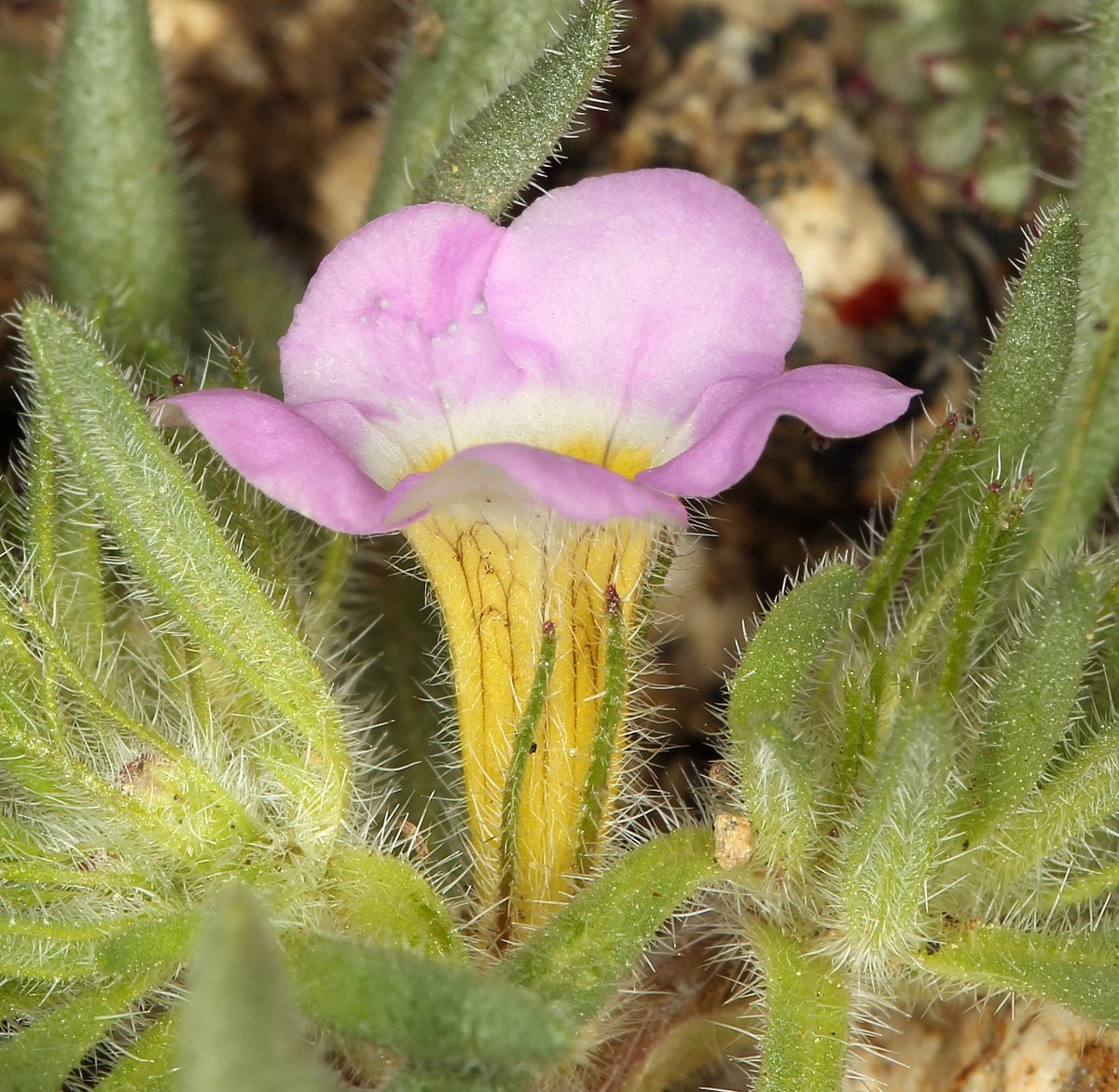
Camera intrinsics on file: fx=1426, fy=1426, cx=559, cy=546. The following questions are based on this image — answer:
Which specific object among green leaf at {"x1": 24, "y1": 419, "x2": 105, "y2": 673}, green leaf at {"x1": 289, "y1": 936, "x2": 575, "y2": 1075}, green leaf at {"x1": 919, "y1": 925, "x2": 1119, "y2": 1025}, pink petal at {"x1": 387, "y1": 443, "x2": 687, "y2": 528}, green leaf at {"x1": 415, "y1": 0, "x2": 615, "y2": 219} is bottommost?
green leaf at {"x1": 919, "y1": 925, "x2": 1119, "y2": 1025}

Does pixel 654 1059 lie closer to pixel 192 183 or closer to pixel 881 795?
pixel 881 795

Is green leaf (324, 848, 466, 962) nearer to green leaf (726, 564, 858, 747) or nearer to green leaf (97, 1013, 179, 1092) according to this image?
green leaf (97, 1013, 179, 1092)

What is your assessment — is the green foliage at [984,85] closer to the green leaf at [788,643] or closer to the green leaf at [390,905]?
the green leaf at [788,643]

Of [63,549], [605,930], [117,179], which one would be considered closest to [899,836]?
[605,930]

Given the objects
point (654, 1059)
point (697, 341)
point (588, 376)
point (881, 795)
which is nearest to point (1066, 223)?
point (697, 341)

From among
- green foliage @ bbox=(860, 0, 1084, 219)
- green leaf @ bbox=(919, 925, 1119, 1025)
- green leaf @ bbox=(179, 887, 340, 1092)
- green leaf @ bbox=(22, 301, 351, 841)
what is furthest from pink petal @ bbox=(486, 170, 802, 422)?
green foliage @ bbox=(860, 0, 1084, 219)

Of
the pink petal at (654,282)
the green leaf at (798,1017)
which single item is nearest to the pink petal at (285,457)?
the pink petal at (654,282)
